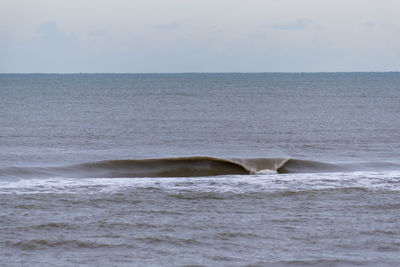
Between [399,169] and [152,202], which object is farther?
[399,169]

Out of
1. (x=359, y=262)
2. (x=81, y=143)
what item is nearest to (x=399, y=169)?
(x=359, y=262)

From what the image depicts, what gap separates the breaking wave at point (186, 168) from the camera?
21891 millimetres

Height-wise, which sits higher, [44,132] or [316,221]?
[44,132]

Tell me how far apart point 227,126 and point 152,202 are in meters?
26.5

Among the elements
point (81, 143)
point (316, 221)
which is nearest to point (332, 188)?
point (316, 221)

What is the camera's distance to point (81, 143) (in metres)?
31.4

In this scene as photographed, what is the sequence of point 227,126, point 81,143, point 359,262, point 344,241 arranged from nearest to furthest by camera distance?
point 359,262 → point 344,241 → point 81,143 → point 227,126

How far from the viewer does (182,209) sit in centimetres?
1541

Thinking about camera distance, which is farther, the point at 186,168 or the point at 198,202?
the point at 186,168

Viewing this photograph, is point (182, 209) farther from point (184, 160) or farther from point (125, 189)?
point (184, 160)

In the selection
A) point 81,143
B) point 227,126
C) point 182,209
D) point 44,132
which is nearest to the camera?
point 182,209

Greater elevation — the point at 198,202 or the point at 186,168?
the point at 186,168

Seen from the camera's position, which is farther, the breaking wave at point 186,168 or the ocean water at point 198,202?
the breaking wave at point 186,168

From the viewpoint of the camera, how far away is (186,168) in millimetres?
23203
